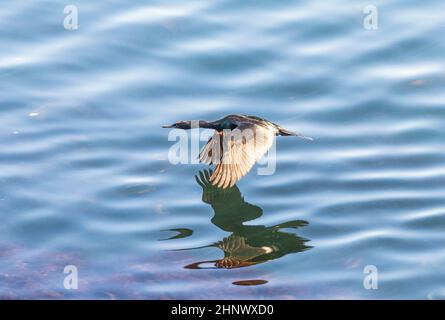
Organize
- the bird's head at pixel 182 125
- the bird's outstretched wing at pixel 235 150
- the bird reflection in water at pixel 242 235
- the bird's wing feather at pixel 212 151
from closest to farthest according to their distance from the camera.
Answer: the bird reflection in water at pixel 242 235 → the bird's outstretched wing at pixel 235 150 → the bird's wing feather at pixel 212 151 → the bird's head at pixel 182 125

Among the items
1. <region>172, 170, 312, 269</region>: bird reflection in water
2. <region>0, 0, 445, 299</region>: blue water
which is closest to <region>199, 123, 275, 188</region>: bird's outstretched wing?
<region>172, 170, 312, 269</region>: bird reflection in water

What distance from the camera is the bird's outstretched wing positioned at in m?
11.5

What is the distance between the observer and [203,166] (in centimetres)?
1256

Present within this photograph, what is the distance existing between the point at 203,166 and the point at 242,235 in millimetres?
1358

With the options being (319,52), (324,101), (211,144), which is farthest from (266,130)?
(319,52)

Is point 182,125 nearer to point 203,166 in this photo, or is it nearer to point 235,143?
point 203,166

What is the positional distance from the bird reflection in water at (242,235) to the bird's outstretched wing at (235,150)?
183mm

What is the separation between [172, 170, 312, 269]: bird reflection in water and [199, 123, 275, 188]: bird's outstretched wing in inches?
7.2

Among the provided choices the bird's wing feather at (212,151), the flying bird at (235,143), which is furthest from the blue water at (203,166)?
the flying bird at (235,143)

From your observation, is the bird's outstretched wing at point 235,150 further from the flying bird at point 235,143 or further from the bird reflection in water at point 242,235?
the bird reflection in water at point 242,235

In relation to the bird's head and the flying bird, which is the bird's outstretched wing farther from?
the bird's head

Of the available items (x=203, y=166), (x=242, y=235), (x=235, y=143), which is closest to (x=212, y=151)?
(x=203, y=166)

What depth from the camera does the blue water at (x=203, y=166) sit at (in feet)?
35.7

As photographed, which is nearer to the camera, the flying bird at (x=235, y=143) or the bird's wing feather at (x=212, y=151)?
the flying bird at (x=235, y=143)
